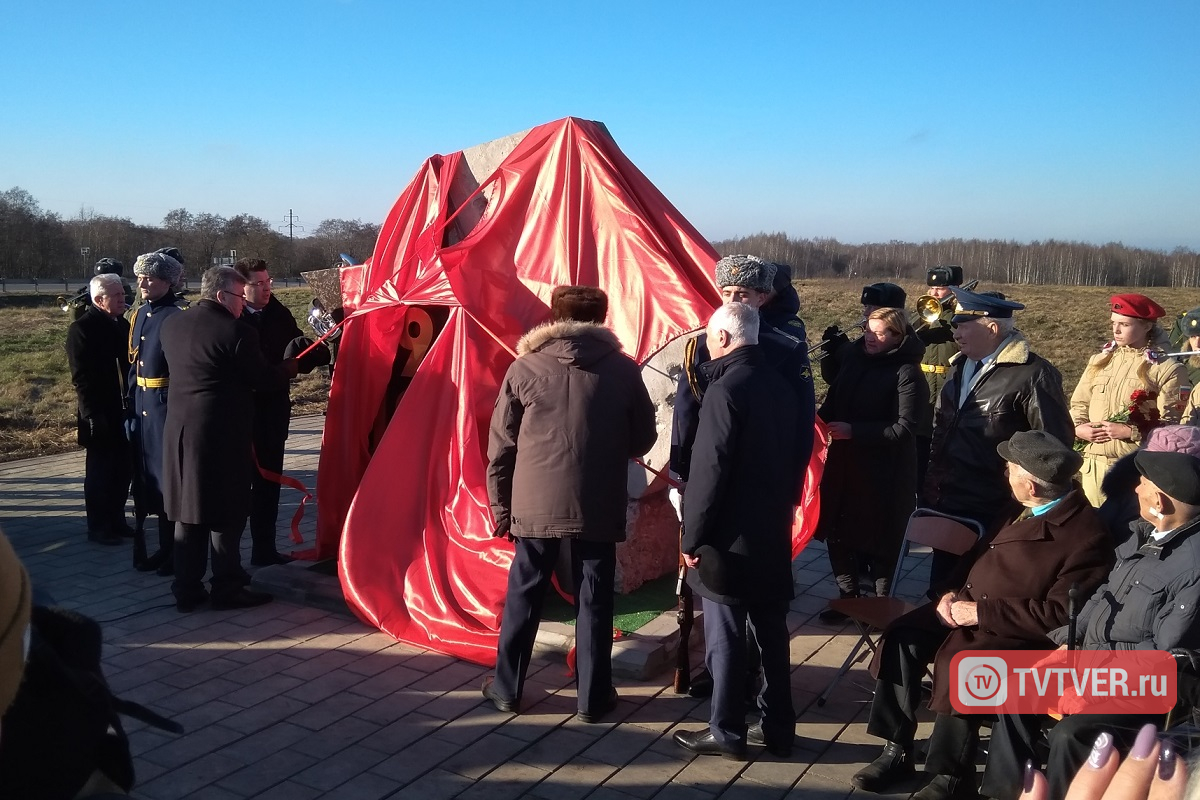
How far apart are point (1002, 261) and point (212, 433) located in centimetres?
5102

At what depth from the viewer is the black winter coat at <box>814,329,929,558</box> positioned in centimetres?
505

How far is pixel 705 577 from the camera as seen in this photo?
3.78 m

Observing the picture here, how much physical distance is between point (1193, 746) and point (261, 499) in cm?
531

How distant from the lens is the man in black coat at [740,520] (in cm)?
371

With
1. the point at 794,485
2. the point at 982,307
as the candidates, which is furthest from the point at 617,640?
the point at 982,307

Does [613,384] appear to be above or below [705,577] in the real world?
above

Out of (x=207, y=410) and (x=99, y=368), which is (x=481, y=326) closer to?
(x=207, y=410)

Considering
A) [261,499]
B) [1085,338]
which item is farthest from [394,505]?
[1085,338]

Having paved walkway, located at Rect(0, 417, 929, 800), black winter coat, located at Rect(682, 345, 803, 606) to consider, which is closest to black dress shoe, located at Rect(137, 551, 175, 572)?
paved walkway, located at Rect(0, 417, 929, 800)

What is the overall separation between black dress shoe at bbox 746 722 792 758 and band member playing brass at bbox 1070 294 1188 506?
242 centimetres

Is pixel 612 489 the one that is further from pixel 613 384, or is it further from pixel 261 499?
pixel 261 499

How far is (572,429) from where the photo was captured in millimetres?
4078

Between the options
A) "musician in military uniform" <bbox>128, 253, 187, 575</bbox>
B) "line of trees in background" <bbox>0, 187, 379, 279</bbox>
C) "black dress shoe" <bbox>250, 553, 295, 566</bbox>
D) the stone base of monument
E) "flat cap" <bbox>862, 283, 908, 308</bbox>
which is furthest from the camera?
"line of trees in background" <bbox>0, 187, 379, 279</bbox>
